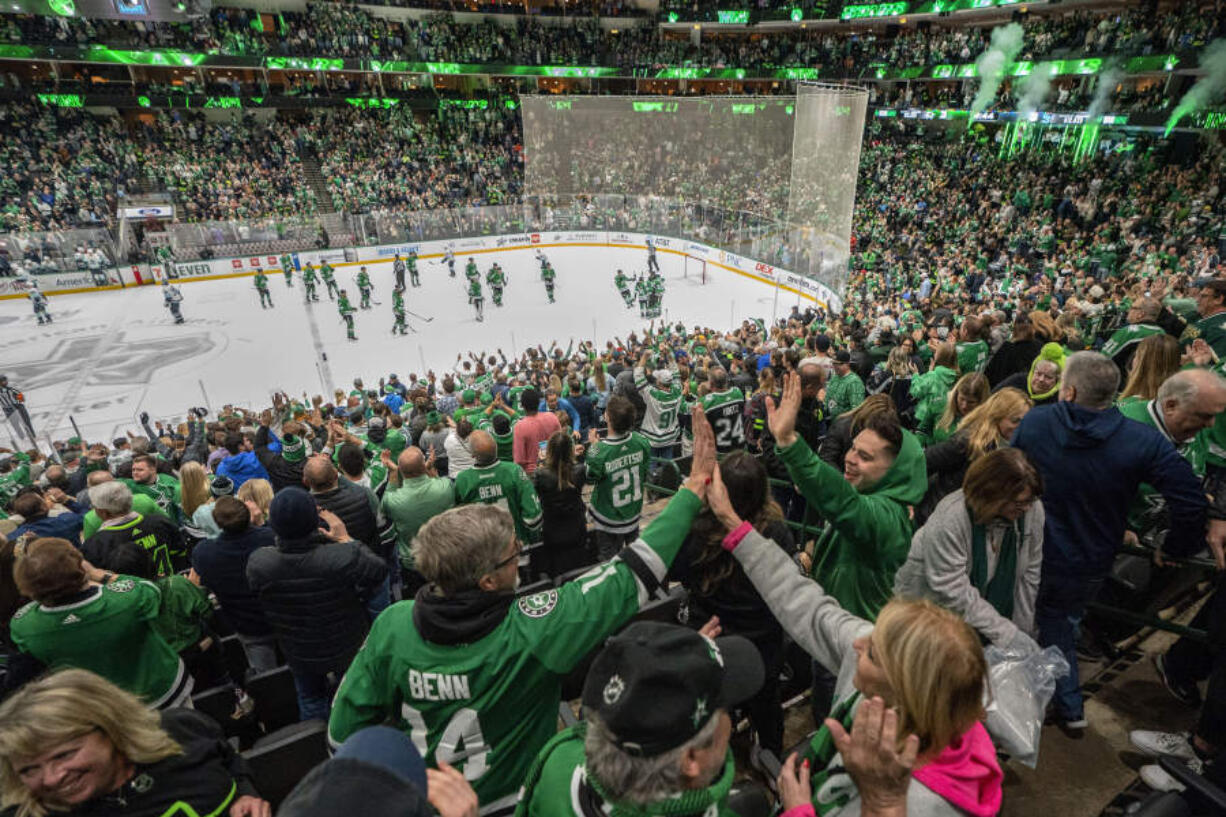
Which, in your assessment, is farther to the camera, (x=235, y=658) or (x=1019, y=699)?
(x=235, y=658)

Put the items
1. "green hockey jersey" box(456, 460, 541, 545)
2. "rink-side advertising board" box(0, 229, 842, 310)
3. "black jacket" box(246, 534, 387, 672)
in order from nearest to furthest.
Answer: "black jacket" box(246, 534, 387, 672), "green hockey jersey" box(456, 460, 541, 545), "rink-side advertising board" box(0, 229, 842, 310)

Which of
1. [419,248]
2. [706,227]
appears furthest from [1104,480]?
[419,248]

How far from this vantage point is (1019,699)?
1.59 m

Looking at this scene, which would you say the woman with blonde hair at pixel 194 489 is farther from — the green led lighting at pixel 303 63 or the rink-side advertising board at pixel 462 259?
the green led lighting at pixel 303 63

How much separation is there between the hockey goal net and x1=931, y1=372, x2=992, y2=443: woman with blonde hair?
18.8 m

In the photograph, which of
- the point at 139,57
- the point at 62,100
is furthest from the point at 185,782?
the point at 62,100

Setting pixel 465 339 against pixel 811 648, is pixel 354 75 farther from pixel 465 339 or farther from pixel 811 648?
pixel 811 648

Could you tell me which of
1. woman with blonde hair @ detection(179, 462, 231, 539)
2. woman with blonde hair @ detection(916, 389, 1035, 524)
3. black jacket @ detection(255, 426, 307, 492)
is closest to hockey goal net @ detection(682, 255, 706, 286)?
black jacket @ detection(255, 426, 307, 492)

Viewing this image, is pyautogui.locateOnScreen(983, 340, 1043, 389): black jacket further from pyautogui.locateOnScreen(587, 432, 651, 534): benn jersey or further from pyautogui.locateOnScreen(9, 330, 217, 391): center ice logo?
pyautogui.locateOnScreen(9, 330, 217, 391): center ice logo

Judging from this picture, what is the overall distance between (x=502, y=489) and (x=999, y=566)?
2.69 metres

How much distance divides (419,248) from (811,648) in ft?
86.9

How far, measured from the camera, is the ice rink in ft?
47.2

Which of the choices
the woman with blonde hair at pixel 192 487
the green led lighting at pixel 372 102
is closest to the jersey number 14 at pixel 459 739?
the woman with blonde hair at pixel 192 487

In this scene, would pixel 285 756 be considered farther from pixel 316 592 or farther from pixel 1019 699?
pixel 1019 699
